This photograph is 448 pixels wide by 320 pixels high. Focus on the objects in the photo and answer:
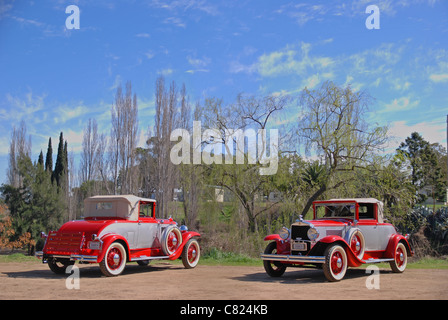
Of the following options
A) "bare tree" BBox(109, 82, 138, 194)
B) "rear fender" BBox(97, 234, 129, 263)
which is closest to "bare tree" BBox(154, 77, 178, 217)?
"bare tree" BBox(109, 82, 138, 194)

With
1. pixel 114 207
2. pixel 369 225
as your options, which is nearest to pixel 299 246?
pixel 369 225

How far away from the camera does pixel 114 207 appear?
11.7 metres

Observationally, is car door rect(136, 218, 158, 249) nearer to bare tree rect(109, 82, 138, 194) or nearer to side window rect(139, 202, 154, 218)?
side window rect(139, 202, 154, 218)

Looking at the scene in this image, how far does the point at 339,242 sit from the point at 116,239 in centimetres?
520

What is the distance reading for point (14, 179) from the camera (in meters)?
35.6

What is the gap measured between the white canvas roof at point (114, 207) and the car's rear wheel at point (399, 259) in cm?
679

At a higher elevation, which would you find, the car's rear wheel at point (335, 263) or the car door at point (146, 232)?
the car door at point (146, 232)

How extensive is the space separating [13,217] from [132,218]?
20614 mm

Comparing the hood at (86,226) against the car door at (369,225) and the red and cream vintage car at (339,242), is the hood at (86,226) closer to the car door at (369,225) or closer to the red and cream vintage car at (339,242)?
the red and cream vintage car at (339,242)

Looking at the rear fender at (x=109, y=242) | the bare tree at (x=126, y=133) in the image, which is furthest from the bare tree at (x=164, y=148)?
the rear fender at (x=109, y=242)

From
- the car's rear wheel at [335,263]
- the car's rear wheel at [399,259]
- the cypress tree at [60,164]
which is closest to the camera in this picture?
the car's rear wheel at [335,263]

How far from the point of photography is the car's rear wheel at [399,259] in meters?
11.4
